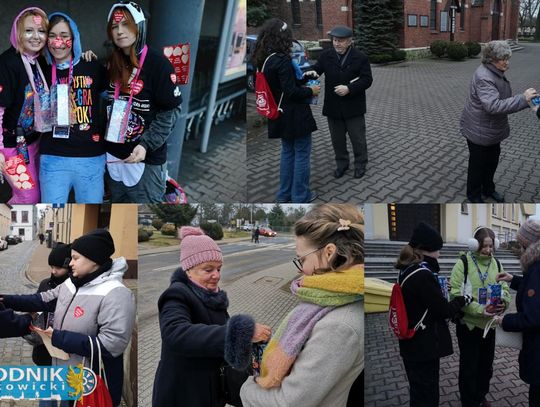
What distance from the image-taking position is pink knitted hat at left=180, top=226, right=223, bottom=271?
2479mm

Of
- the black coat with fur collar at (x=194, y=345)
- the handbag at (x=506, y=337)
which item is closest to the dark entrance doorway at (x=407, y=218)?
the handbag at (x=506, y=337)

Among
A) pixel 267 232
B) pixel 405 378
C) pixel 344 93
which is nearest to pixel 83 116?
pixel 267 232

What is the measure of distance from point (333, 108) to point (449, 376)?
2176 mm

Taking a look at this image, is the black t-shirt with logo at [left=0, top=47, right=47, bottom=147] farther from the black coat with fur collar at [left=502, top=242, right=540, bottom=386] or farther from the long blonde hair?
the black coat with fur collar at [left=502, top=242, right=540, bottom=386]

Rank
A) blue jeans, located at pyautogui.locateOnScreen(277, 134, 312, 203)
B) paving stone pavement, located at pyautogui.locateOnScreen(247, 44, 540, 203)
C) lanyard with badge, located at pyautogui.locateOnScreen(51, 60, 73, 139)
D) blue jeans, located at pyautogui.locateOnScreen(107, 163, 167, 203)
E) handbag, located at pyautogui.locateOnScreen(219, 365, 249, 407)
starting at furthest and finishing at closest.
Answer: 1. paving stone pavement, located at pyautogui.locateOnScreen(247, 44, 540, 203)
2. blue jeans, located at pyautogui.locateOnScreen(277, 134, 312, 203)
3. blue jeans, located at pyautogui.locateOnScreen(107, 163, 167, 203)
4. lanyard with badge, located at pyautogui.locateOnScreen(51, 60, 73, 139)
5. handbag, located at pyautogui.locateOnScreen(219, 365, 249, 407)

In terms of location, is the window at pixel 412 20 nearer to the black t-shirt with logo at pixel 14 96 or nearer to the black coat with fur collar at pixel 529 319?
the black coat with fur collar at pixel 529 319

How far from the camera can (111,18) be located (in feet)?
9.70

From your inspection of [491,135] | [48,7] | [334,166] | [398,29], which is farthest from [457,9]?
[48,7]

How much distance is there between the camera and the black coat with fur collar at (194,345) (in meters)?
2.10

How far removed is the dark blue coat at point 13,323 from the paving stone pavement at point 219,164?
48.2 inches

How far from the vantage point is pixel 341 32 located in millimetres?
3682

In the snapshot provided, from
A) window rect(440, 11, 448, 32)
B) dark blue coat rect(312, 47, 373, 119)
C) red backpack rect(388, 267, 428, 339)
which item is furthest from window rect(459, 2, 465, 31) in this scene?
red backpack rect(388, 267, 428, 339)

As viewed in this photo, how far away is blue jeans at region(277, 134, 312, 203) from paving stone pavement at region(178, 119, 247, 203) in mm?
350

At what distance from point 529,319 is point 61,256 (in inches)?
105
